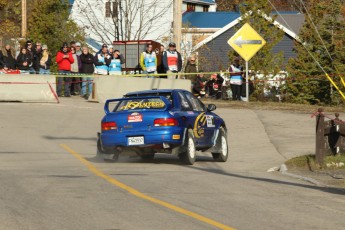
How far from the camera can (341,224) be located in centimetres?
1155

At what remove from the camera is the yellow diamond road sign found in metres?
38.2

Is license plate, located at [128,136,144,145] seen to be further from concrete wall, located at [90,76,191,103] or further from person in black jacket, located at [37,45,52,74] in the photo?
person in black jacket, located at [37,45,52,74]

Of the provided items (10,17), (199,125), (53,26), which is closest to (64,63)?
(199,125)

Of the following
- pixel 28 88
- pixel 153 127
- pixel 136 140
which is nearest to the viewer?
pixel 153 127

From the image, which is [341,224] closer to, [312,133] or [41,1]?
[312,133]

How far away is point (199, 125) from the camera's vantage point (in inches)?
826

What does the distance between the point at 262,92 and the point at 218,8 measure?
197ft

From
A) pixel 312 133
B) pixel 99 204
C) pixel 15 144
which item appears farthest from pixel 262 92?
pixel 99 204

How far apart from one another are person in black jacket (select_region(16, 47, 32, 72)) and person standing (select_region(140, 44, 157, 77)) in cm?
406

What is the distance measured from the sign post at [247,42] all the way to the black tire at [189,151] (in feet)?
59.2

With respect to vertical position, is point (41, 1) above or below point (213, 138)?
above

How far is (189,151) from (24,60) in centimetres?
1707

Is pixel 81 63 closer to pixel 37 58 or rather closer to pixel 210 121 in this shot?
pixel 37 58

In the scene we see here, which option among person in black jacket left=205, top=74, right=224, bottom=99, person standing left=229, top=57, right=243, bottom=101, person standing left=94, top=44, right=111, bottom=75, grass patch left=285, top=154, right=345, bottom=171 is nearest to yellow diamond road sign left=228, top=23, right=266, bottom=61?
person standing left=229, top=57, right=243, bottom=101
